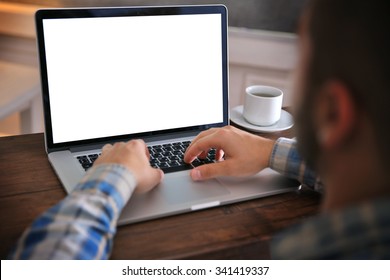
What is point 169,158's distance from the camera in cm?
91

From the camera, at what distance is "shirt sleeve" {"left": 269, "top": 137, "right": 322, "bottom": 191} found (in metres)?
0.83

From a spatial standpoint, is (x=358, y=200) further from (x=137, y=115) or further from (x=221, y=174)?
(x=137, y=115)

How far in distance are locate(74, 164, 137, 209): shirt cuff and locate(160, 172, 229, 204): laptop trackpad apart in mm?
70

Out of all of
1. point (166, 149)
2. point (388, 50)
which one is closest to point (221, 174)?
point (166, 149)

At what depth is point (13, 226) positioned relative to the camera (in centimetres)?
70

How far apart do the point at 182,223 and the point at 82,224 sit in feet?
0.53

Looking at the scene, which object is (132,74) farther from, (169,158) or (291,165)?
(291,165)

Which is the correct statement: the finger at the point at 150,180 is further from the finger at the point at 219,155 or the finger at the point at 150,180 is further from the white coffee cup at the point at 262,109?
the white coffee cup at the point at 262,109

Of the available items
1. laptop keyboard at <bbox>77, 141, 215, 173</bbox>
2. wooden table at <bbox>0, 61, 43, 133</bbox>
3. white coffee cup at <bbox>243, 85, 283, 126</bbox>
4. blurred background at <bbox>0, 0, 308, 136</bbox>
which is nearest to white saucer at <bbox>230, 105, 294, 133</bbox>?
white coffee cup at <bbox>243, 85, 283, 126</bbox>

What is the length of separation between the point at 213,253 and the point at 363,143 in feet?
0.99

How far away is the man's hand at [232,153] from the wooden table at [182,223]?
7 centimetres

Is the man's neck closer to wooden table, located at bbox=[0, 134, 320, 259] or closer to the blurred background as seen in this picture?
wooden table, located at bbox=[0, 134, 320, 259]

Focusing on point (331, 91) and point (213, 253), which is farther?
point (213, 253)

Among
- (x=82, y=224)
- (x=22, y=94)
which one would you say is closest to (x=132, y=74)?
(x=82, y=224)
